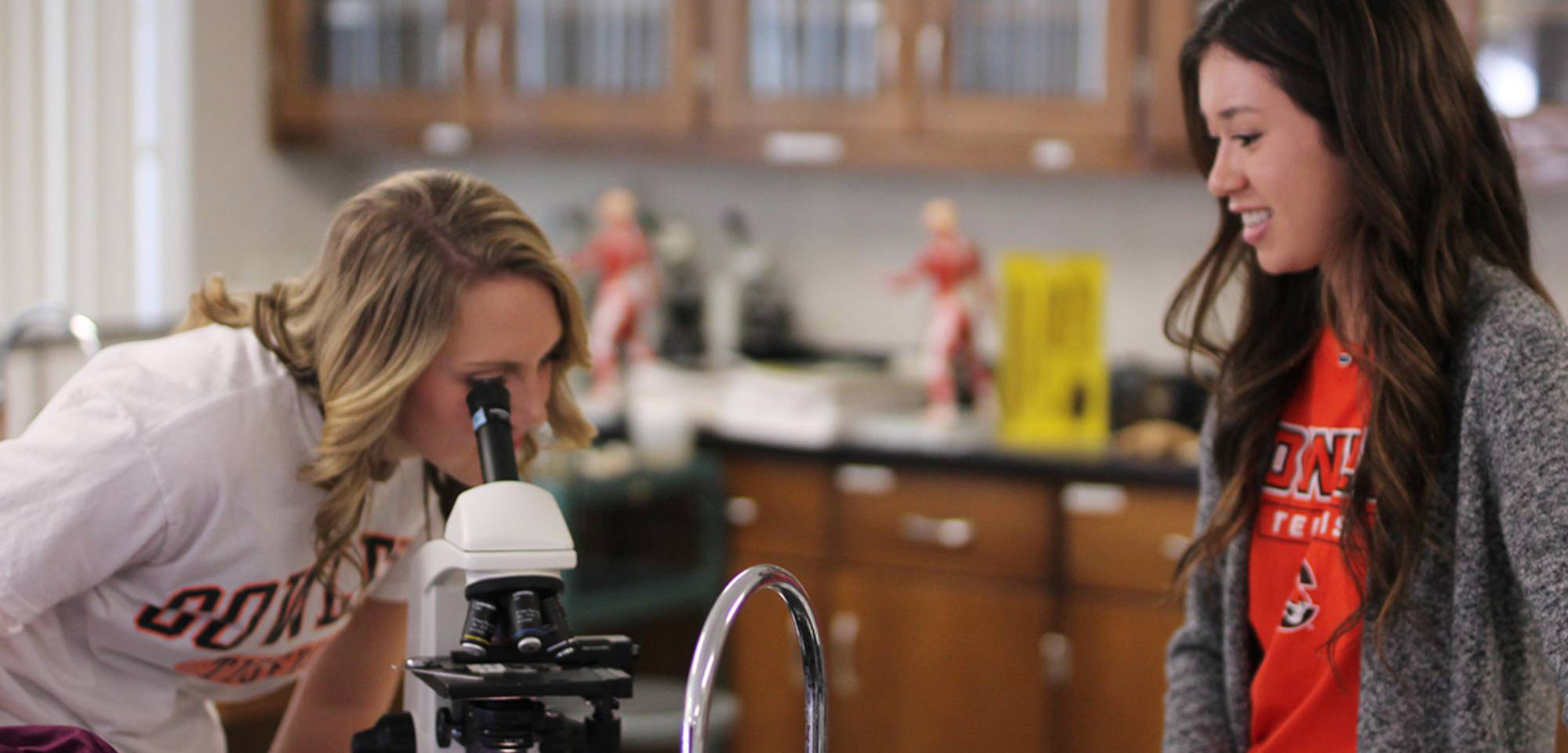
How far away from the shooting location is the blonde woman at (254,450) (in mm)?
1333

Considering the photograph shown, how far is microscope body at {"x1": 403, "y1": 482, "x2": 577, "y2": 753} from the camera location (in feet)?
4.03

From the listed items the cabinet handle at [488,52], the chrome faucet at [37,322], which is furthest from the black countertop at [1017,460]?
the chrome faucet at [37,322]

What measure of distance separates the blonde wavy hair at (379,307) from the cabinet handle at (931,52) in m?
2.14

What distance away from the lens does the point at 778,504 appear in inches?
136

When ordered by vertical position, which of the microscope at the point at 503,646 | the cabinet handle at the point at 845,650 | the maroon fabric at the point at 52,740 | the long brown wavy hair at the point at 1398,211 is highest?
the long brown wavy hair at the point at 1398,211

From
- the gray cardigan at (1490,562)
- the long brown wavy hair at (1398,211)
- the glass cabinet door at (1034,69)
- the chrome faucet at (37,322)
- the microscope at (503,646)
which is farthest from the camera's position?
the glass cabinet door at (1034,69)

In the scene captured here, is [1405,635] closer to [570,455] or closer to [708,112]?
[570,455]

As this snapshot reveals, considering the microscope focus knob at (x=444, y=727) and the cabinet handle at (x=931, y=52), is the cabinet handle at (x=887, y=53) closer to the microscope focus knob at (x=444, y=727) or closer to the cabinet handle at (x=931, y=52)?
the cabinet handle at (x=931, y=52)

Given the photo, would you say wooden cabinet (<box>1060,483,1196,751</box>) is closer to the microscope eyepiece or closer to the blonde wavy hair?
the blonde wavy hair

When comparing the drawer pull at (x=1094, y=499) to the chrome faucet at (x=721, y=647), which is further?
the drawer pull at (x=1094, y=499)

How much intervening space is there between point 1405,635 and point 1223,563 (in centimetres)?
24

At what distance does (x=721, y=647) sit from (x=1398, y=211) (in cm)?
70

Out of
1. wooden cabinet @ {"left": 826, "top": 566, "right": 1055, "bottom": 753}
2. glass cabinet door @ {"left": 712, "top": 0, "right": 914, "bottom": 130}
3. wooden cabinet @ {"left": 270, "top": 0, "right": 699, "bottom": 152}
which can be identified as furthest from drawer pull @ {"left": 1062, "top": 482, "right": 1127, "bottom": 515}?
wooden cabinet @ {"left": 270, "top": 0, "right": 699, "bottom": 152}

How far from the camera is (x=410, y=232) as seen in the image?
1400mm
